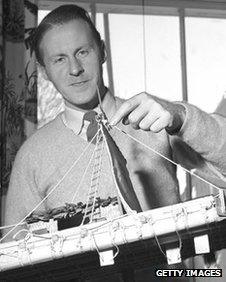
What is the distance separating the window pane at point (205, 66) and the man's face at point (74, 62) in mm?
701

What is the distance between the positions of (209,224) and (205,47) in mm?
1270

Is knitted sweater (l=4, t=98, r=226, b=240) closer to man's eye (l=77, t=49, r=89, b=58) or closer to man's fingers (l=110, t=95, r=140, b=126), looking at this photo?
man's eye (l=77, t=49, r=89, b=58)

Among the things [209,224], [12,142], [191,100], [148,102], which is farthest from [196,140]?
[191,100]

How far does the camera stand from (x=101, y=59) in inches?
45.6

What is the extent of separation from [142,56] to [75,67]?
688mm

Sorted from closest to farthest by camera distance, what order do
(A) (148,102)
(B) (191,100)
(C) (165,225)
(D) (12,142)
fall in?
(C) (165,225) → (A) (148,102) → (D) (12,142) → (B) (191,100)

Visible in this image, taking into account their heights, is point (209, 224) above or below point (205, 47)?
below

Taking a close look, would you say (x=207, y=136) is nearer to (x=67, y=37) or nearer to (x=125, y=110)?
(x=125, y=110)

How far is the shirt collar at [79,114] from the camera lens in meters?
1.12

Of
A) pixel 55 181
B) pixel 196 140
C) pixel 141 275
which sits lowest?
pixel 141 275

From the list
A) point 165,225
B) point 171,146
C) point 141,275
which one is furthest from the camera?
point 171,146

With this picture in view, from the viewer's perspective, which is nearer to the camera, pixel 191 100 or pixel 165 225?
pixel 165 225

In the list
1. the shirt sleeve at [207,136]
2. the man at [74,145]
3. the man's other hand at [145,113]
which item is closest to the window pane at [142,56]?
the man at [74,145]

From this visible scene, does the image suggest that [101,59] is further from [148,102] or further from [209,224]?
[209,224]
